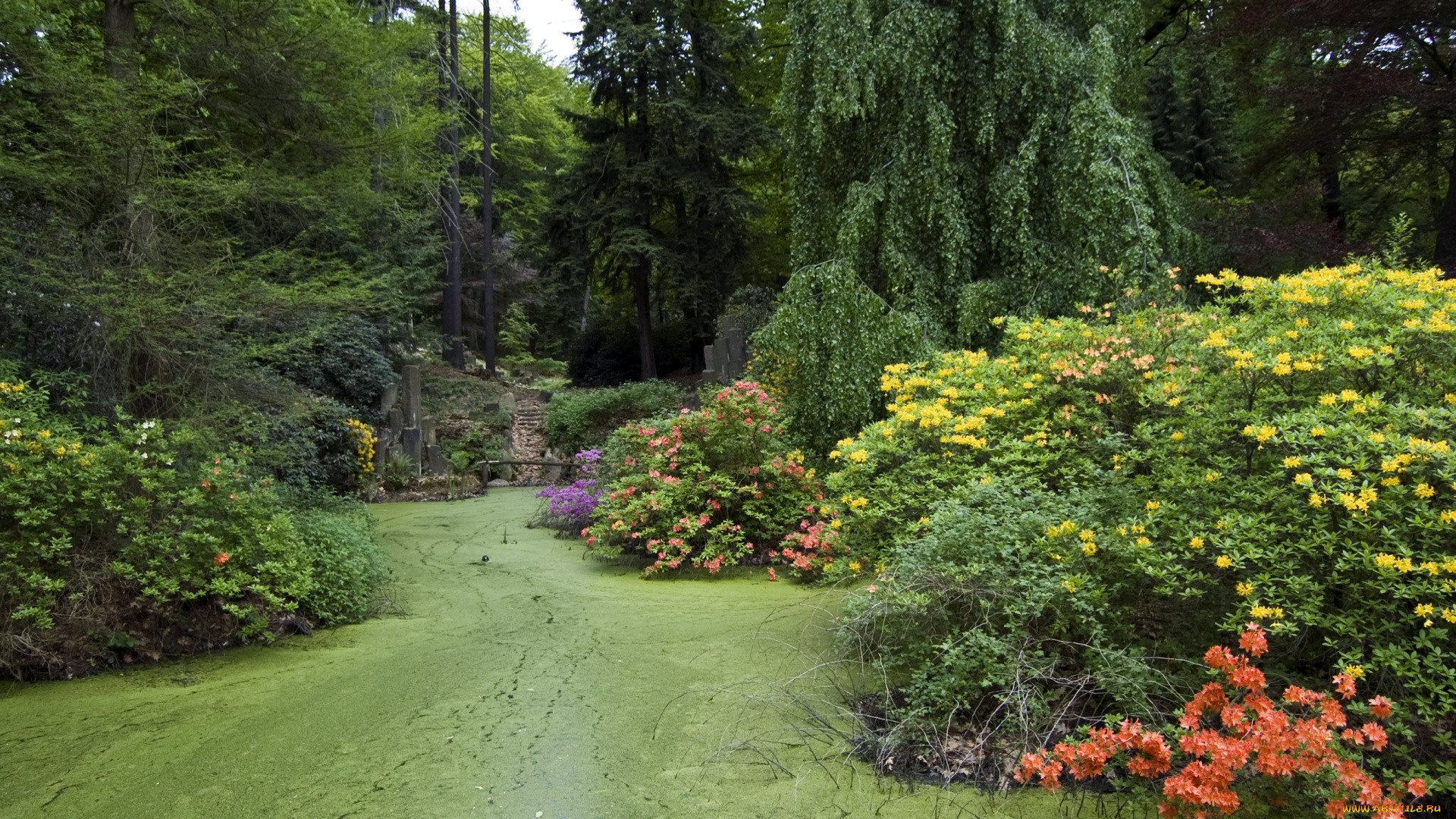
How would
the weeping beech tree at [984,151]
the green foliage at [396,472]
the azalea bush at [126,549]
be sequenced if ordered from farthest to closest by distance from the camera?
1. the green foliage at [396,472]
2. the weeping beech tree at [984,151]
3. the azalea bush at [126,549]

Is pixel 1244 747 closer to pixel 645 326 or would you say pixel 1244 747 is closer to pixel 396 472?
pixel 396 472

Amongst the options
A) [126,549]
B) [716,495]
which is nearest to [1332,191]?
[716,495]

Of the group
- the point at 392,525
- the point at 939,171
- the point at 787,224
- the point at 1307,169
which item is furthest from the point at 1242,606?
the point at 787,224

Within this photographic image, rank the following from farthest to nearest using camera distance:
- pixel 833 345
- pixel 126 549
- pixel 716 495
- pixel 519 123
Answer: pixel 519 123
pixel 716 495
pixel 833 345
pixel 126 549

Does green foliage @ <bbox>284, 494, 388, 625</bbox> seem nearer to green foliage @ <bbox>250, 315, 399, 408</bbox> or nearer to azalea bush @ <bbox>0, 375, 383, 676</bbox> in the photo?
azalea bush @ <bbox>0, 375, 383, 676</bbox>

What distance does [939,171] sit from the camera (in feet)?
23.2

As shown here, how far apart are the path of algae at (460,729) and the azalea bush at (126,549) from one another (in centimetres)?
22

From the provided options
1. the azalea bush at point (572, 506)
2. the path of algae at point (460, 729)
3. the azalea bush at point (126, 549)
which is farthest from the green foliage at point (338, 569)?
the azalea bush at point (572, 506)

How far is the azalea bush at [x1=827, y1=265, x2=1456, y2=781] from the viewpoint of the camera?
2352mm

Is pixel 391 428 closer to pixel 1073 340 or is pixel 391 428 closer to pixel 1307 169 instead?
pixel 1073 340

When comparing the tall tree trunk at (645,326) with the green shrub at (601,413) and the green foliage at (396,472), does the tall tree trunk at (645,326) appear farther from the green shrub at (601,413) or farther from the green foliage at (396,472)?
the green foliage at (396,472)

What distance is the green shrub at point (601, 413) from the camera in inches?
506

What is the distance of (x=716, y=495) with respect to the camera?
6.80m

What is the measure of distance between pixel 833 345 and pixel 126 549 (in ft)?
15.7
